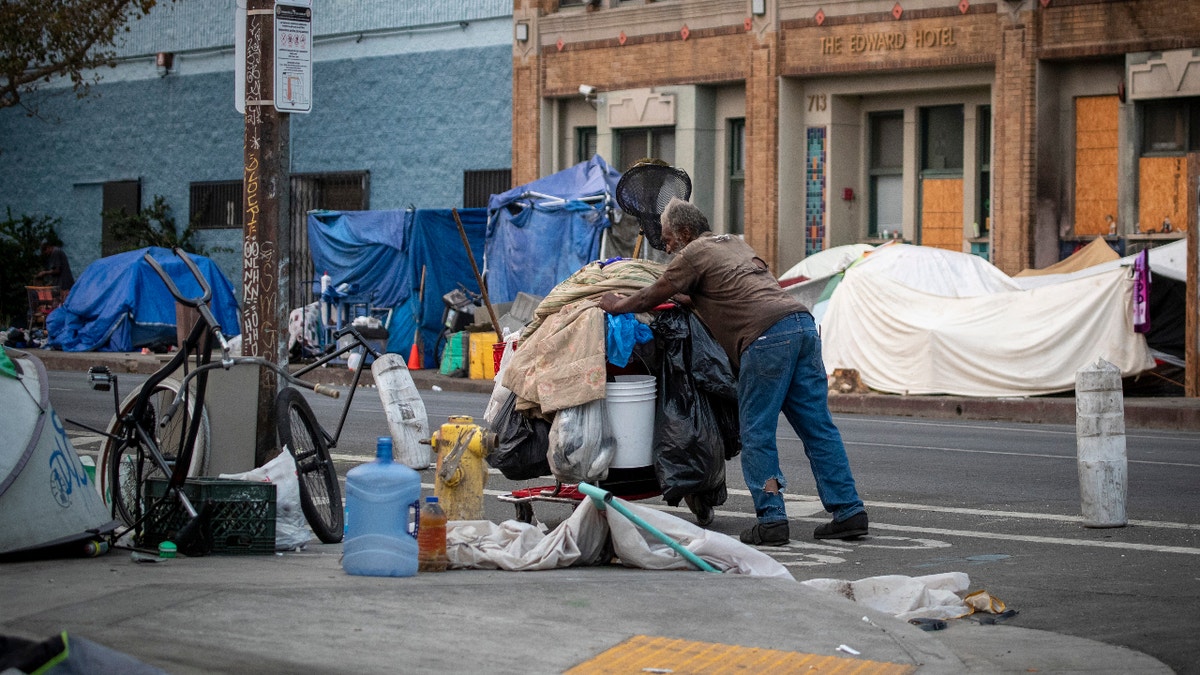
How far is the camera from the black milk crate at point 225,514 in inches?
287

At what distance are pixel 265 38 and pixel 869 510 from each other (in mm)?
4824

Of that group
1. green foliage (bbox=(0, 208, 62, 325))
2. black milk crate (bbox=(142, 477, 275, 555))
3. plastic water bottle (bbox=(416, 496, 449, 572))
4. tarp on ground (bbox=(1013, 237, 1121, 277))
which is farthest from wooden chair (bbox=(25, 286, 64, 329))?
plastic water bottle (bbox=(416, 496, 449, 572))

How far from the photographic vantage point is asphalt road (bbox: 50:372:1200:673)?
6918 mm

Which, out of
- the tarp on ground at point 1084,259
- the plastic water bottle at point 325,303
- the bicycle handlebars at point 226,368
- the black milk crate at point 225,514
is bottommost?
the black milk crate at point 225,514

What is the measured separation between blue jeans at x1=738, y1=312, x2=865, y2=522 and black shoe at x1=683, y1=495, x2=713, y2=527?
525 mm

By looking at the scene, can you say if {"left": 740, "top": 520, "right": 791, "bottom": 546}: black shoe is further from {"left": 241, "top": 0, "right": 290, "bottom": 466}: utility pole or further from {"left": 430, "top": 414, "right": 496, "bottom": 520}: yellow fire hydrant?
{"left": 241, "top": 0, "right": 290, "bottom": 466}: utility pole

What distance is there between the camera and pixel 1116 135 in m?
23.8

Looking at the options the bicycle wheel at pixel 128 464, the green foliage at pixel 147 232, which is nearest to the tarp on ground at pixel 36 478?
the bicycle wheel at pixel 128 464

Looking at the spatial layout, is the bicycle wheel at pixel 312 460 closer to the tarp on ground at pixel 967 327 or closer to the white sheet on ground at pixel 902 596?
the white sheet on ground at pixel 902 596

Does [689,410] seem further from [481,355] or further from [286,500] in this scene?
[481,355]

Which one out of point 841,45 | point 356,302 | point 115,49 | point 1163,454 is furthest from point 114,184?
point 1163,454

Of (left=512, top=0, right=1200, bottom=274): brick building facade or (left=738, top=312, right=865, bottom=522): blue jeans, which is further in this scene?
(left=512, top=0, right=1200, bottom=274): brick building facade

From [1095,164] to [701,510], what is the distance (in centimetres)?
1687

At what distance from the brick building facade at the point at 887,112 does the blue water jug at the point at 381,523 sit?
1855 centimetres
